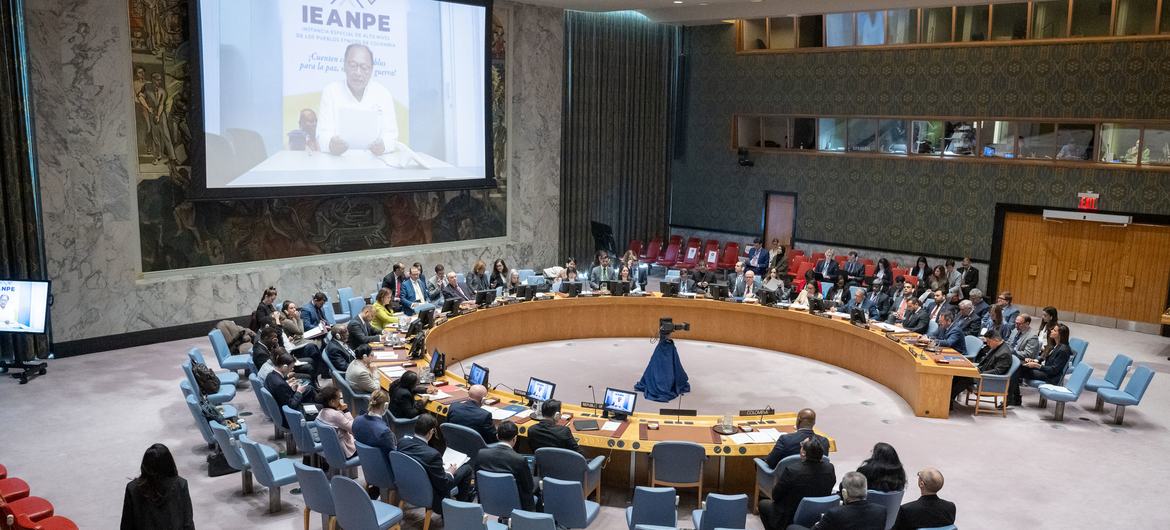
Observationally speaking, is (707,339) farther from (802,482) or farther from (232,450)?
(232,450)

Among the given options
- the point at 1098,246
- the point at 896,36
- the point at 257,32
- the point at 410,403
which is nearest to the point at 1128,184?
the point at 1098,246

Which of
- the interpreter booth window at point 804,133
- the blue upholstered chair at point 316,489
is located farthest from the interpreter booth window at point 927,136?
the blue upholstered chair at point 316,489

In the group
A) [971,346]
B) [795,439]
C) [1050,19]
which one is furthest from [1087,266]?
[795,439]

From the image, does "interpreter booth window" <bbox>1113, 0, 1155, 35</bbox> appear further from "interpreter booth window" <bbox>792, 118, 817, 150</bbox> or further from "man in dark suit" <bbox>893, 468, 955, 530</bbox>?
"man in dark suit" <bbox>893, 468, 955, 530</bbox>

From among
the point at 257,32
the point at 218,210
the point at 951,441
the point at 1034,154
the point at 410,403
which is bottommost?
the point at 951,441

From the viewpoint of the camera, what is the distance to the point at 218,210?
13062 mm

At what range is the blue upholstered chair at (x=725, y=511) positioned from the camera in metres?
6.07

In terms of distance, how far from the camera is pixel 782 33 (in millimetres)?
18656

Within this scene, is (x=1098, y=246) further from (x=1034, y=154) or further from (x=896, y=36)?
(x=896, y=36)

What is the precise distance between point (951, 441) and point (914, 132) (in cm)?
931

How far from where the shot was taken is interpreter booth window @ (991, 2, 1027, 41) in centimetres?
1575

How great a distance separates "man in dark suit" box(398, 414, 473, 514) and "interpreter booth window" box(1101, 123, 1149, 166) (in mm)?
13329

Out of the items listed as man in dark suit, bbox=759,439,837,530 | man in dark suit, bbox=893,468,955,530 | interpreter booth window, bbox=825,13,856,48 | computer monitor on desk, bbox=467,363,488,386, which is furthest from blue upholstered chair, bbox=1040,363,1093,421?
interpreter booth window, bbox=825,13,856,48

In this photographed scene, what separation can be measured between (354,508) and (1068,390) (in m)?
8.20
